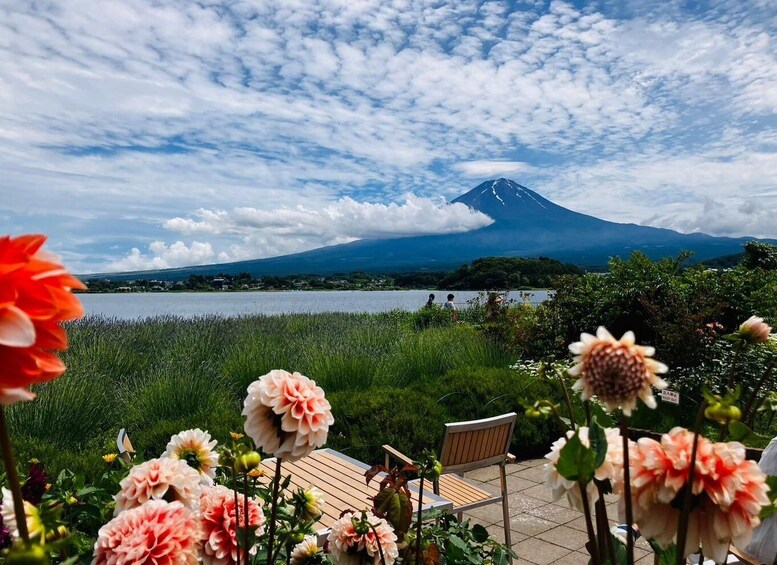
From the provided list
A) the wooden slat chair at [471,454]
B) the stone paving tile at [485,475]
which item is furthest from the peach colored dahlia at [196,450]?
the stone paving tile at [485,475]

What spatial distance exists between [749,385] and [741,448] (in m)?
7.43

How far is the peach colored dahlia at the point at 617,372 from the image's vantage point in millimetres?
634

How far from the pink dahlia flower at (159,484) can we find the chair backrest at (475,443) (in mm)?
2416

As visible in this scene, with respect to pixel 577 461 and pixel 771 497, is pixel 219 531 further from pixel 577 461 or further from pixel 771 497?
pixel 771 497

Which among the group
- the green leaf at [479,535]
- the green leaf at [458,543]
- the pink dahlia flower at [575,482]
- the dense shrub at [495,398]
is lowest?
the dense shrub at [495,398]

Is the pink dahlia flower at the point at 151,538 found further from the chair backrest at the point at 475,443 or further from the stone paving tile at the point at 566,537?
the stone paving tile at the point at 566,537

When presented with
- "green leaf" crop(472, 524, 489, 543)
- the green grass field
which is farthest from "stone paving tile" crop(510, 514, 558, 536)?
"green leaf" crop(472, 524, 489, 543)

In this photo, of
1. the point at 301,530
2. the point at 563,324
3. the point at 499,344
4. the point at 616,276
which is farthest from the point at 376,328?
the point at 301,530

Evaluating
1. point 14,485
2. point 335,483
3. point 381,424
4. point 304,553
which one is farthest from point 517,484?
point 14,485

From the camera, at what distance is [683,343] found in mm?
7590

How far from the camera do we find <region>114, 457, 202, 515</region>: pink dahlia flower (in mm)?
965

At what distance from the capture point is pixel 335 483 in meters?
3.14

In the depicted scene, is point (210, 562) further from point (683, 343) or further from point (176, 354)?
point (683, 343)

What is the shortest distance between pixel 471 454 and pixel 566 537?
856 mm
